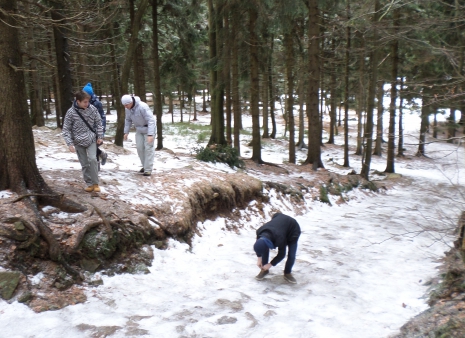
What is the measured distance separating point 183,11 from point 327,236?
1107cm

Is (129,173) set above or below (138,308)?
above

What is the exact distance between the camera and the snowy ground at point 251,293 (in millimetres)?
4156

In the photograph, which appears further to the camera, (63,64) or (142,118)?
(63,64)

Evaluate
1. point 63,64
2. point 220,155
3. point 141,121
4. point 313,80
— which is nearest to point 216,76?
point 313,80

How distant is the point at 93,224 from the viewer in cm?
546

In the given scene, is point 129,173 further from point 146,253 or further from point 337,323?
point 337,323

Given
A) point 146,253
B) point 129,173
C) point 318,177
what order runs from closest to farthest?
point 146,253
point 129,173
point 318,177

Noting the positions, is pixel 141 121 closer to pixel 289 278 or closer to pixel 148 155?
pixel 148 155

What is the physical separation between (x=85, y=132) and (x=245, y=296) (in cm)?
383

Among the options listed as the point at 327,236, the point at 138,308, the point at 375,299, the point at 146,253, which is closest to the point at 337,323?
the point at 375,299

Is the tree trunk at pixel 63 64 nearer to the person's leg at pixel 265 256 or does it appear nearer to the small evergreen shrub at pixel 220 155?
the small evergreen shrub at pixel 220 155

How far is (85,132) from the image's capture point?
6.28m

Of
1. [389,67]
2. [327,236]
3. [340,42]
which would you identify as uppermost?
[340,42]

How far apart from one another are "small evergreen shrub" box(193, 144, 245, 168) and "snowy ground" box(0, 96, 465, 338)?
10.5 ft
